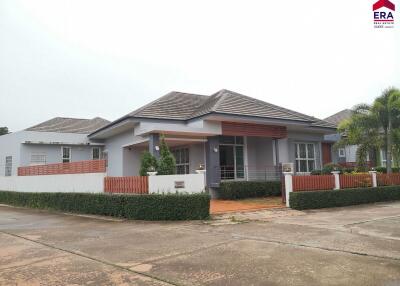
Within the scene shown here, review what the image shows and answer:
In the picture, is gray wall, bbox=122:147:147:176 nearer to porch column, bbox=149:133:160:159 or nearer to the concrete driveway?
porch column, bbox=149:133:160:159

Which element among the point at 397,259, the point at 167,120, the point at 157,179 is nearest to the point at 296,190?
the point at 157,179

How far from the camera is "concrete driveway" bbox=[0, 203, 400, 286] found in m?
5.27

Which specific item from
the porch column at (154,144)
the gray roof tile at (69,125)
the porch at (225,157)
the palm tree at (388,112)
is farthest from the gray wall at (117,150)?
the palm tree at (388,112)

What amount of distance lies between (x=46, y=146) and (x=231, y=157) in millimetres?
12152

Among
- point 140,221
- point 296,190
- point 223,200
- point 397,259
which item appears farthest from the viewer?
point 223,200

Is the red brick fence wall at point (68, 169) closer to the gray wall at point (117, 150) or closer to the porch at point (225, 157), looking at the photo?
the porch at point (225, 157)

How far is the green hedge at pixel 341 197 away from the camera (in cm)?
1393

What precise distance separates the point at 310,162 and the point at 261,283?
1800 cm

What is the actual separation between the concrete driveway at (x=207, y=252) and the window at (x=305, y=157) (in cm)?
989

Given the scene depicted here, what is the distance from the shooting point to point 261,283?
4.93 m

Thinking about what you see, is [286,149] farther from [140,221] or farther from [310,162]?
[140,221]

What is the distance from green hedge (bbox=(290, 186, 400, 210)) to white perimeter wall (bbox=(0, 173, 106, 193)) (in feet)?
25.0

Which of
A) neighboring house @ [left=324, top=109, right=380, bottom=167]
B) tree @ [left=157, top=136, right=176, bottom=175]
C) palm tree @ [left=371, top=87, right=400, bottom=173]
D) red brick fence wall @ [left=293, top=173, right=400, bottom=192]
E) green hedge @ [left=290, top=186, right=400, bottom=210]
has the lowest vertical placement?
green hedge @ [left=290, top=186, right=400, bottom=210]

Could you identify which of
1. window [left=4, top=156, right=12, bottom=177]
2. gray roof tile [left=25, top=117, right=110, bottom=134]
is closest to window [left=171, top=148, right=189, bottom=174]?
gray roof tile [left=25, top=117, right=110, bottom=134]
